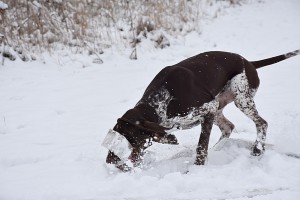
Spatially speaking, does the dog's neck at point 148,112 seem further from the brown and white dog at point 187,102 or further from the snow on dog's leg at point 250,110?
the snow on dog's leg at point 250,110

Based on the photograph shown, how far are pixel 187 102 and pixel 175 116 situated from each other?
6.4 inches

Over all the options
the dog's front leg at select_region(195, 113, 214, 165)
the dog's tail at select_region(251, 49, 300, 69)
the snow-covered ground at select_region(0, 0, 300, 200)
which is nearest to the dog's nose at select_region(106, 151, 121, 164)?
the snow-covered ground at select_region(0, 0, 300, 200)

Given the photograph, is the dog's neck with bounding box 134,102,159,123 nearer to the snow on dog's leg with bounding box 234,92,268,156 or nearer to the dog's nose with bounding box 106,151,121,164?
the dog's nose with bounding box 106,151,121,164

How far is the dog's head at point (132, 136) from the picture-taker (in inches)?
128

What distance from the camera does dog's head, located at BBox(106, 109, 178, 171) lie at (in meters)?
3.24

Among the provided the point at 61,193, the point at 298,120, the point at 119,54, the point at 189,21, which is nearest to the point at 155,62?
the point at 119,54

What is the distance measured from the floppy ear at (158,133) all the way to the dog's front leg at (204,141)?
313mm

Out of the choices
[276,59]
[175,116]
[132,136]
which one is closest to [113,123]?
[175,116]

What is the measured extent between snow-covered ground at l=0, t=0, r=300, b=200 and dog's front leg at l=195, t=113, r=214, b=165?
3.4 inches

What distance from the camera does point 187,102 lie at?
349cm

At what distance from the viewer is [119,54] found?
7.38 meters

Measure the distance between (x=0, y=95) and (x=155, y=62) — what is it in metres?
2.73

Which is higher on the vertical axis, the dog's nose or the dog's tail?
the dog's tail

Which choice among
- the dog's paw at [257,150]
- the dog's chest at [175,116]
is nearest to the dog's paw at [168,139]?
the dog's chest at [175,116]
